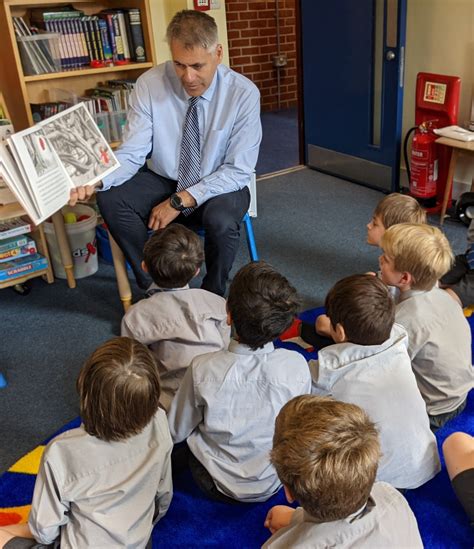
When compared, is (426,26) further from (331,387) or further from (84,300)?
(331,387)

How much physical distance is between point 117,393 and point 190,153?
1.48m

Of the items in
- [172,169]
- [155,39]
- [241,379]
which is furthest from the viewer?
[155,39]

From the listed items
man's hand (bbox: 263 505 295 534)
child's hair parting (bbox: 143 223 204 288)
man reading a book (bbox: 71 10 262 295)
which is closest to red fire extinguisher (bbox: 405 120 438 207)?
man reading a book (bbox: 71 10 262 295)

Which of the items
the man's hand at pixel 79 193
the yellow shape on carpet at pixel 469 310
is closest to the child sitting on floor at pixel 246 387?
the man's hand at pixel 79 193

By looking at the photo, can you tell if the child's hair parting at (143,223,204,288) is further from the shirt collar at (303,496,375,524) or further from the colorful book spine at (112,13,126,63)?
the colorful book spine at (112,13,126,63)

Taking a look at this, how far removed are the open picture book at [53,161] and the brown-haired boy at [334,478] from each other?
1287 millimetres

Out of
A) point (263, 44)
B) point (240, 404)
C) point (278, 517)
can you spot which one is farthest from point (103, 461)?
point (263, 44)

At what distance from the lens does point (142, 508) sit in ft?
4.36

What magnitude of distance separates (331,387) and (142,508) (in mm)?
528

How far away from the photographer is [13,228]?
8.77ft

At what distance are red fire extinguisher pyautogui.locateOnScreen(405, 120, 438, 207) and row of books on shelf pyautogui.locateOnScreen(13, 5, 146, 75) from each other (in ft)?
5.07

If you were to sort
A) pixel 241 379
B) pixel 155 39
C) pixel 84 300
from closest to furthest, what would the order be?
1. pixel 241 379
2. pixel 84 300
3. pixel 155 39

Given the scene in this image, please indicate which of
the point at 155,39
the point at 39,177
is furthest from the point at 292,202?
the point at 39,177

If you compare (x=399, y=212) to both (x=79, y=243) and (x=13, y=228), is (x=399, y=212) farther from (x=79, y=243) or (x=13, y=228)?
(x=13, y=228)
